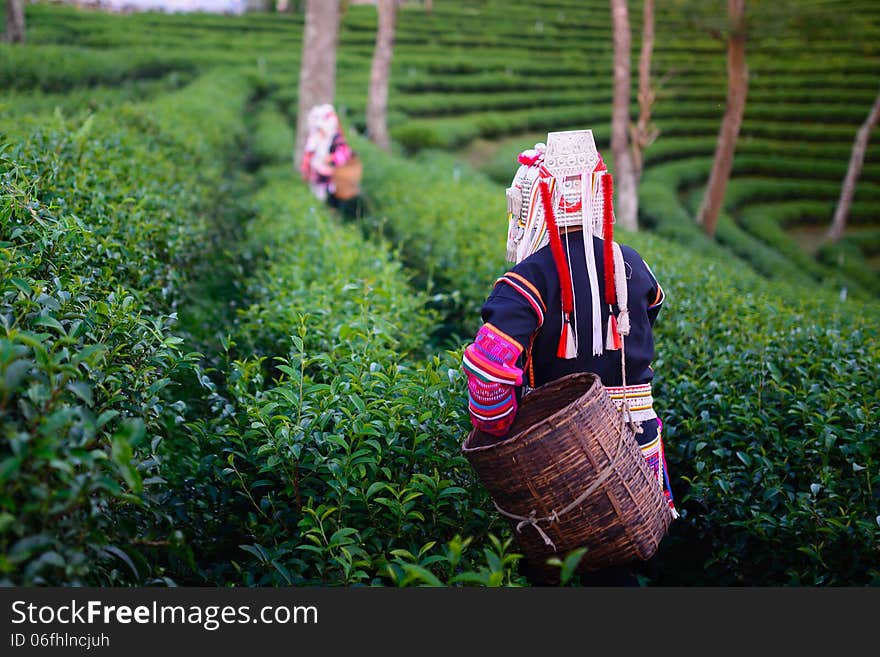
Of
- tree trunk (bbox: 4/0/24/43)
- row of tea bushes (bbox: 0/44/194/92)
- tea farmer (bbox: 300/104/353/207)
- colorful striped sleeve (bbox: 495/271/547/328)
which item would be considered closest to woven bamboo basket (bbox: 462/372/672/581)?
colorful striped sleeve (bbox: 495/271/547/328)

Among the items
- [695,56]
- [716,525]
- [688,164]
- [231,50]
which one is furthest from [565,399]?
[695,56]

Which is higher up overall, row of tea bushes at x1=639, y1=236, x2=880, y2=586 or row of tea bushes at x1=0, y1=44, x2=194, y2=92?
row of tea bushes at x1=0, y1=44, x2=194, y2=92

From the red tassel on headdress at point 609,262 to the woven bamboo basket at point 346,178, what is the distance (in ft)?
20.8

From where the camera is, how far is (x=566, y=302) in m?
2.27

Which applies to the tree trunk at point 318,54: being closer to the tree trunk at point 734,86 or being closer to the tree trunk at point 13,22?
the tree trunk at point 734,86

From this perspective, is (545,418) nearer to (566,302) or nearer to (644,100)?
(566,302)

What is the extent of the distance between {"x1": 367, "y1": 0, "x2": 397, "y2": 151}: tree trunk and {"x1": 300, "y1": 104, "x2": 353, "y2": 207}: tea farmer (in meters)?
5.74

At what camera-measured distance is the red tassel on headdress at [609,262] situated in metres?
2.32

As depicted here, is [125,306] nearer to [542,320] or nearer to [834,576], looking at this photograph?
[542,320]

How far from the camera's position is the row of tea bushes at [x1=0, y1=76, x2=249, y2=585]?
1.47m

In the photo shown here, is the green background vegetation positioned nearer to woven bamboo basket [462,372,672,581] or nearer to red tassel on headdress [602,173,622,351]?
woven bamboo basket [462,372,672,581]

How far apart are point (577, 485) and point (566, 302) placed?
1.79 ft

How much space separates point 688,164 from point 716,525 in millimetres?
17756

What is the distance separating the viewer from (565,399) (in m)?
2.34
